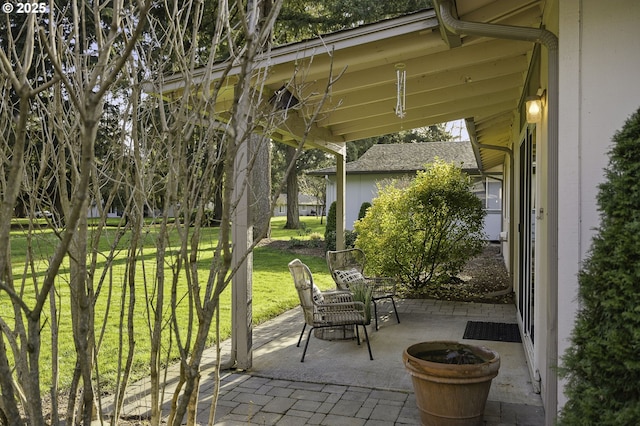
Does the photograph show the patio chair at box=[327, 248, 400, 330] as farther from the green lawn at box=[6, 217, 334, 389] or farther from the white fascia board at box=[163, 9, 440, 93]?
the white fascia board at box=[163, 9, 440, 93]

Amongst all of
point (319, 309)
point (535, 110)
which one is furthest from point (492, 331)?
point (535, 110)

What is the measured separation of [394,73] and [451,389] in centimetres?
293

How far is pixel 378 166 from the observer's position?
19.7 meters

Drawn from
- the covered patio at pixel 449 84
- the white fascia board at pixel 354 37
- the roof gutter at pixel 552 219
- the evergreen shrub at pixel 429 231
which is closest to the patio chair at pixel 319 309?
the covered patio at pixel 449 84

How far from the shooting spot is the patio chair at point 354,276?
6609 mm

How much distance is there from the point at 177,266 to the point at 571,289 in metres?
2.06

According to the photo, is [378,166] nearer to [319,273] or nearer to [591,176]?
[319,273]

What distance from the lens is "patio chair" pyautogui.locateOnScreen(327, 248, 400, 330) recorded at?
6609 millimetres

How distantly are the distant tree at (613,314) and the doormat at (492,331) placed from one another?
4008 millimetres

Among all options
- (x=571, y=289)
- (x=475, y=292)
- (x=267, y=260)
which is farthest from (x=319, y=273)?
(x=571, y=289)

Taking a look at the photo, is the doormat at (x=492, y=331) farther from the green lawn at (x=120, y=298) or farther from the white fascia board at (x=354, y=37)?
the white fascia board at (x=354, y=37)

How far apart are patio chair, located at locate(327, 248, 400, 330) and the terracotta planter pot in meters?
2.79

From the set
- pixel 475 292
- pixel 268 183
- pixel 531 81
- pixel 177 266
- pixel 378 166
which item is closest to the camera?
pixel 177 266

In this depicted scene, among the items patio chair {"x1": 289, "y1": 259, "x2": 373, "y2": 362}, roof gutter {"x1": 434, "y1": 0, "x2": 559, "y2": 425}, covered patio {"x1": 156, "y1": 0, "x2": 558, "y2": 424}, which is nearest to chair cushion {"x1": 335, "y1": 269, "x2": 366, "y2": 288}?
covered patio {"x1": 156, "y1": 0, "x2": 558, "y2": 424}
